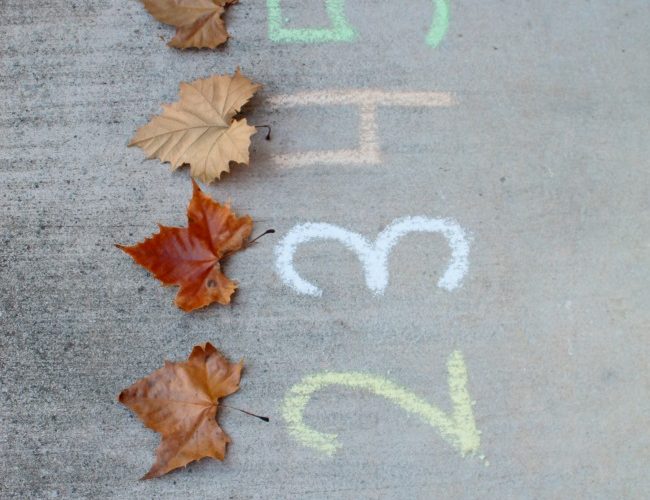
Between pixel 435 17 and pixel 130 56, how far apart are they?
944mm

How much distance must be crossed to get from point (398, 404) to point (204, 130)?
93 centimetres

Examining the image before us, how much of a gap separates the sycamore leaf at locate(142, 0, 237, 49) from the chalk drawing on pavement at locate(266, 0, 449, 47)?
161 mm

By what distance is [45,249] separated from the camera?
1.86 m

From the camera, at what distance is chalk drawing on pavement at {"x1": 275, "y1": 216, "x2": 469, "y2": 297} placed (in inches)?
71.2

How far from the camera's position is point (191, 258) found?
1789mm

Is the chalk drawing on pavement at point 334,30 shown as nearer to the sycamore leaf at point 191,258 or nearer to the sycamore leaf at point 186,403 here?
the sycamore leaf at point 191,258

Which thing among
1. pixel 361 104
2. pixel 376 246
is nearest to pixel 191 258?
pixel 376 246

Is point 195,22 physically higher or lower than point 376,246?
higher

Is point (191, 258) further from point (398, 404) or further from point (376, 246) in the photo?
point (398, 404)

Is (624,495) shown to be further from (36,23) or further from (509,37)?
(36,23)

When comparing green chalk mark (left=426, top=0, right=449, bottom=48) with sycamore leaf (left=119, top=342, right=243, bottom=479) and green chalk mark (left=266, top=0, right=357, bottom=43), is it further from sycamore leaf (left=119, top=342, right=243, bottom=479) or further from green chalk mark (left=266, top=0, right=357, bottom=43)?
sycamore leaf (left=119, top=342, right=243, bottom=479)

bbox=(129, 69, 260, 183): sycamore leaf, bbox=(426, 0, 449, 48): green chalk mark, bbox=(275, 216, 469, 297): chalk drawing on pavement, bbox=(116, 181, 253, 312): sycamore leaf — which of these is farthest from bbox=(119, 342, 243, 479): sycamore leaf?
bbox=(426, 0, 449, 48): green chalk mark

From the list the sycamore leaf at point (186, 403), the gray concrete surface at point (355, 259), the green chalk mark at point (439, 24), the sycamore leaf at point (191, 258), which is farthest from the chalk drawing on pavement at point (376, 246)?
the green chalk mark at point (439, 24)

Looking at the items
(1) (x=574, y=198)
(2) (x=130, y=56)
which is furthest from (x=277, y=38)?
(1) (x=574, y=198)
